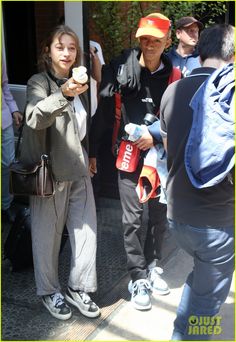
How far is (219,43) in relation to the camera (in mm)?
2271

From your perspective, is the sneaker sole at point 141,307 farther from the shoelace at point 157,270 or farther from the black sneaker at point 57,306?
the black sneaker at point 57,306

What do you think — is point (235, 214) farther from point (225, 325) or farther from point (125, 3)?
point (125, 3)

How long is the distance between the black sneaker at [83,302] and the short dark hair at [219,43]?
174 centimetres

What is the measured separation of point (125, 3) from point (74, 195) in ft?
9.42

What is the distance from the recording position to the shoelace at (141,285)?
326 cm

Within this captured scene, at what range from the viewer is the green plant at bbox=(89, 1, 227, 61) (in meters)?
5.01

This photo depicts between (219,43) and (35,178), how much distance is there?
4.21 ft

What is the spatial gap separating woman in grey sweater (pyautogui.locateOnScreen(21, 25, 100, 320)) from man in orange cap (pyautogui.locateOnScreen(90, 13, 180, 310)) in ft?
0.82

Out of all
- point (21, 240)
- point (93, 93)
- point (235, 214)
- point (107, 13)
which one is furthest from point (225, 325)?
point (107, 13)

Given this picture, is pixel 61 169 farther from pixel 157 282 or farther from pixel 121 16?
pixel 121 16

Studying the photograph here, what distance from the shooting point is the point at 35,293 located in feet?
11.2

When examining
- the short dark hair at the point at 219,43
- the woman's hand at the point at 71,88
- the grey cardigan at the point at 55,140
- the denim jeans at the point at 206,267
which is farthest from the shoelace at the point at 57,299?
the short dark hair at the point at 219,43

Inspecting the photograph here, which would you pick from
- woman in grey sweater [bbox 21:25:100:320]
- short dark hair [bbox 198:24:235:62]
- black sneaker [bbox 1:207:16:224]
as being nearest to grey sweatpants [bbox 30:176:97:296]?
woman in grey sweater [bbox 21:25:100:320]

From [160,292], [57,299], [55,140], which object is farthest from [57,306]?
[55,140]
